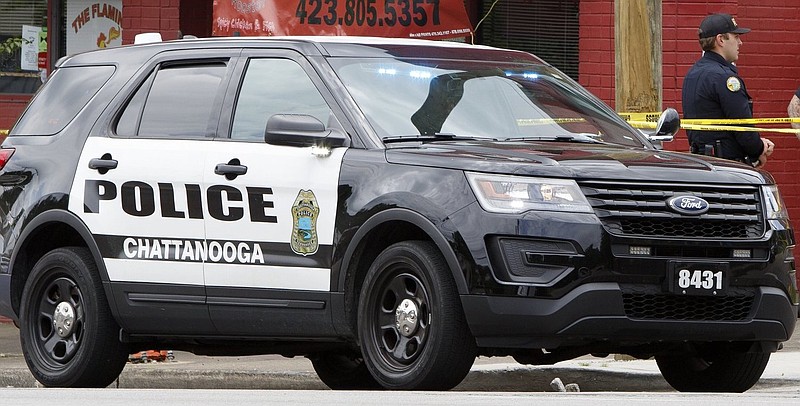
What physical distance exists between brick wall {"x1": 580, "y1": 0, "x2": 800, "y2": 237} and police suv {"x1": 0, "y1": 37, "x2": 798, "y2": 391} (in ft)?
15.6

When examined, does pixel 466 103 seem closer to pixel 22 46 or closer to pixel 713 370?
pixel 713 370

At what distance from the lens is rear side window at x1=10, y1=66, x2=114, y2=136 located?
8.77 m

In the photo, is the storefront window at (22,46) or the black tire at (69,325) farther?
the storefront window at (22,46)

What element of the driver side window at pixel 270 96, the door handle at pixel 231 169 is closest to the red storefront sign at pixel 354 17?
the driver side window at pixel 270 96

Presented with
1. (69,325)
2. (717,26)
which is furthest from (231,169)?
(717,26)

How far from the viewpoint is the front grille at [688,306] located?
688 cm


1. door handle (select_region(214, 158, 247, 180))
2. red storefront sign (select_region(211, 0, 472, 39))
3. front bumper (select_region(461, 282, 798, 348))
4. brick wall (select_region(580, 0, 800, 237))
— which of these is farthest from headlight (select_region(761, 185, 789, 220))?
red storefront sign (select_region(211, 0, 472, 39))

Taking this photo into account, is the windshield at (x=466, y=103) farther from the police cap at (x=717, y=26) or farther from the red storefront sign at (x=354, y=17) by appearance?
the red storefront sign at (x=354, y=17)

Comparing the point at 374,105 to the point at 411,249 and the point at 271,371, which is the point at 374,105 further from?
the point at 271,371

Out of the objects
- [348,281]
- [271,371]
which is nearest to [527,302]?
[348,281]

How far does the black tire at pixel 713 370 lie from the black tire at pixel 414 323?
4.01 feet

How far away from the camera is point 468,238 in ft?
22.4

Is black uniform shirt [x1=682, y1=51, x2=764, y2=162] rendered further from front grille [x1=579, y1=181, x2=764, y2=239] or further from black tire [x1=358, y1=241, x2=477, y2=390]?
black tire [x1=358, y1=241, x2=477, y2=390]

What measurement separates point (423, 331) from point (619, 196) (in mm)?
946
